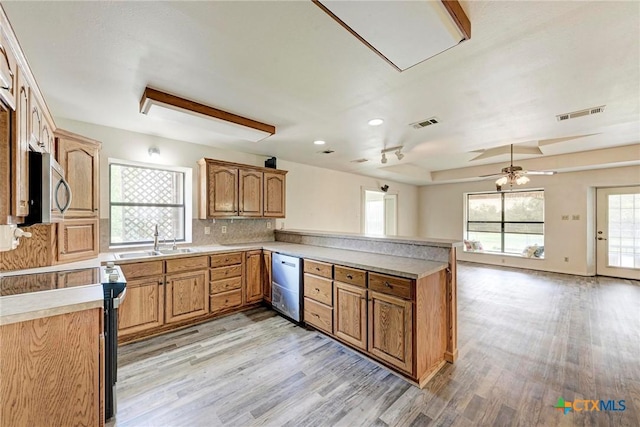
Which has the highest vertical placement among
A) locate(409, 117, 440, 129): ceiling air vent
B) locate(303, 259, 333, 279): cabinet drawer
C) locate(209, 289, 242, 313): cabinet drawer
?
locate(409, 117, 440, 129): ceiling air vent

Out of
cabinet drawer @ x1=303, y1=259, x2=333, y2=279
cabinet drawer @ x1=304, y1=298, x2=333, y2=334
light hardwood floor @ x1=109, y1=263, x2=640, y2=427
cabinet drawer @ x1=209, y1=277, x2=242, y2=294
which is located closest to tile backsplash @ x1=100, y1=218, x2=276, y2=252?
cabinet drawer @ x1=209, y1=277, x2=242, y2=294

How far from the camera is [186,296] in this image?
3105 millimetres

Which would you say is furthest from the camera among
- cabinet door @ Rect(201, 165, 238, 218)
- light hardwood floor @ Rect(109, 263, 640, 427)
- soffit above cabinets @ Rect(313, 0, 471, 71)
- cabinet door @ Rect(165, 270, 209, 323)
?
cabinet door @ Rect(201, 165, 238, 218)

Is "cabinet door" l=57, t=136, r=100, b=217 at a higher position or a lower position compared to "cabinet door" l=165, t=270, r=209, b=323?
higher

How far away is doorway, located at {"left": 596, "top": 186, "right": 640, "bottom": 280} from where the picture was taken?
5289 millimetres

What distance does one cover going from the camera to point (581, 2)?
1312 millimetres

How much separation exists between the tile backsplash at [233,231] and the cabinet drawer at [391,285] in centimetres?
254

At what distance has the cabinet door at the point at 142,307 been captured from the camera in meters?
2.71

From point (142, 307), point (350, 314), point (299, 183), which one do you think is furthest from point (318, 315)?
point (299, 183)

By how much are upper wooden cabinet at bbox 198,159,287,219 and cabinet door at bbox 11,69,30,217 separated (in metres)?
2.01

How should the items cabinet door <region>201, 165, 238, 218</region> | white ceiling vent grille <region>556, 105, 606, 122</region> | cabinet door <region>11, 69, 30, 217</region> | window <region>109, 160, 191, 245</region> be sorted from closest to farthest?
cabinet door <region>11, 69, 30, 217</region>, white ceiling vent grille <region>556, 105, 606, 122</region>, window <region>109, 160, 191, 245</region>, cabinet door <region>201, 165, 238, 218</region>

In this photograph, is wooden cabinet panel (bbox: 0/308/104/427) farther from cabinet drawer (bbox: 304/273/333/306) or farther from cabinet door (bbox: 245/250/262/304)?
cabinet door (bbox: 245/250/262/304)

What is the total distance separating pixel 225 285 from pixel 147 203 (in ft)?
4.99

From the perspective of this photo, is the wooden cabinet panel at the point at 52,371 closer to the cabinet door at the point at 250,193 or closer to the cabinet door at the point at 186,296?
the cabinet door at the point at 186,296
